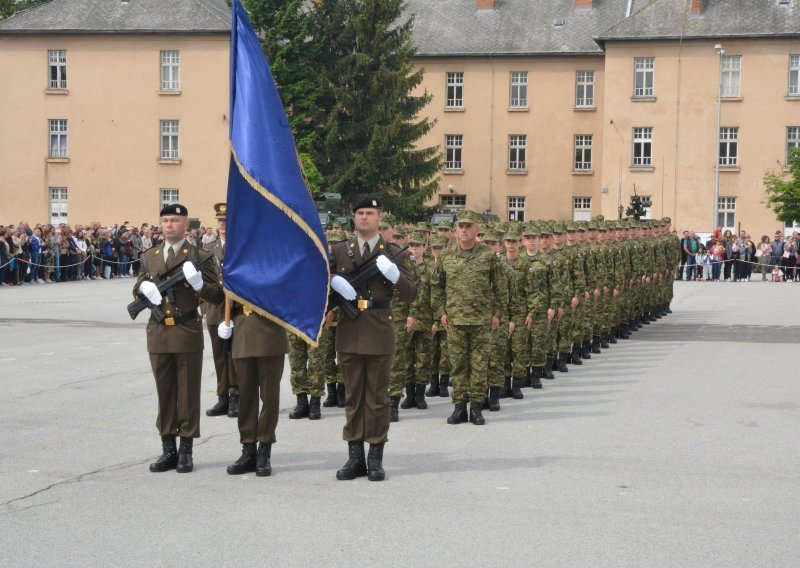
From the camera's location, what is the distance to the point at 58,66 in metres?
57.2

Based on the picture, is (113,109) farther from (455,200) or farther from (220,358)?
(220,358)

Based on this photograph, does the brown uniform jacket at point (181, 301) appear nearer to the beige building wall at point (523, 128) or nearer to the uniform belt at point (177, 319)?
the uniform belt at point (177, 319)

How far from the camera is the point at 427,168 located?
54.8m

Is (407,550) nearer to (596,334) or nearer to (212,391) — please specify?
(212,391)

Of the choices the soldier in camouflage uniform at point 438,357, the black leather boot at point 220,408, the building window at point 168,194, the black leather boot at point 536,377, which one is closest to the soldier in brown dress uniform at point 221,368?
the black leather boot at point 220,408

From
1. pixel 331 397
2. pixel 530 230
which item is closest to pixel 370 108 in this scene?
pixel 530 230

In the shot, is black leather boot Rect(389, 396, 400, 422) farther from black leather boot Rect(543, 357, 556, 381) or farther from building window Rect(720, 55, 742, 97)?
building window Rect(720, 55, 742, 97)

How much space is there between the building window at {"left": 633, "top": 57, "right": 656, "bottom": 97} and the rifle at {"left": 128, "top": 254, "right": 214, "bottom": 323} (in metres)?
50.6

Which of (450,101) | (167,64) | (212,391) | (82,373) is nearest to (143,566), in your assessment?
(212,391)

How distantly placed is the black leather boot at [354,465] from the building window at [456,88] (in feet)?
179

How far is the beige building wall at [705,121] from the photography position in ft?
184

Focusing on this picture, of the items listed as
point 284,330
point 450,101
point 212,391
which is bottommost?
point 212,391

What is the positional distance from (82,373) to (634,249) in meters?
11.0

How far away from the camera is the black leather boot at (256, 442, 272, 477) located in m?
8.76
